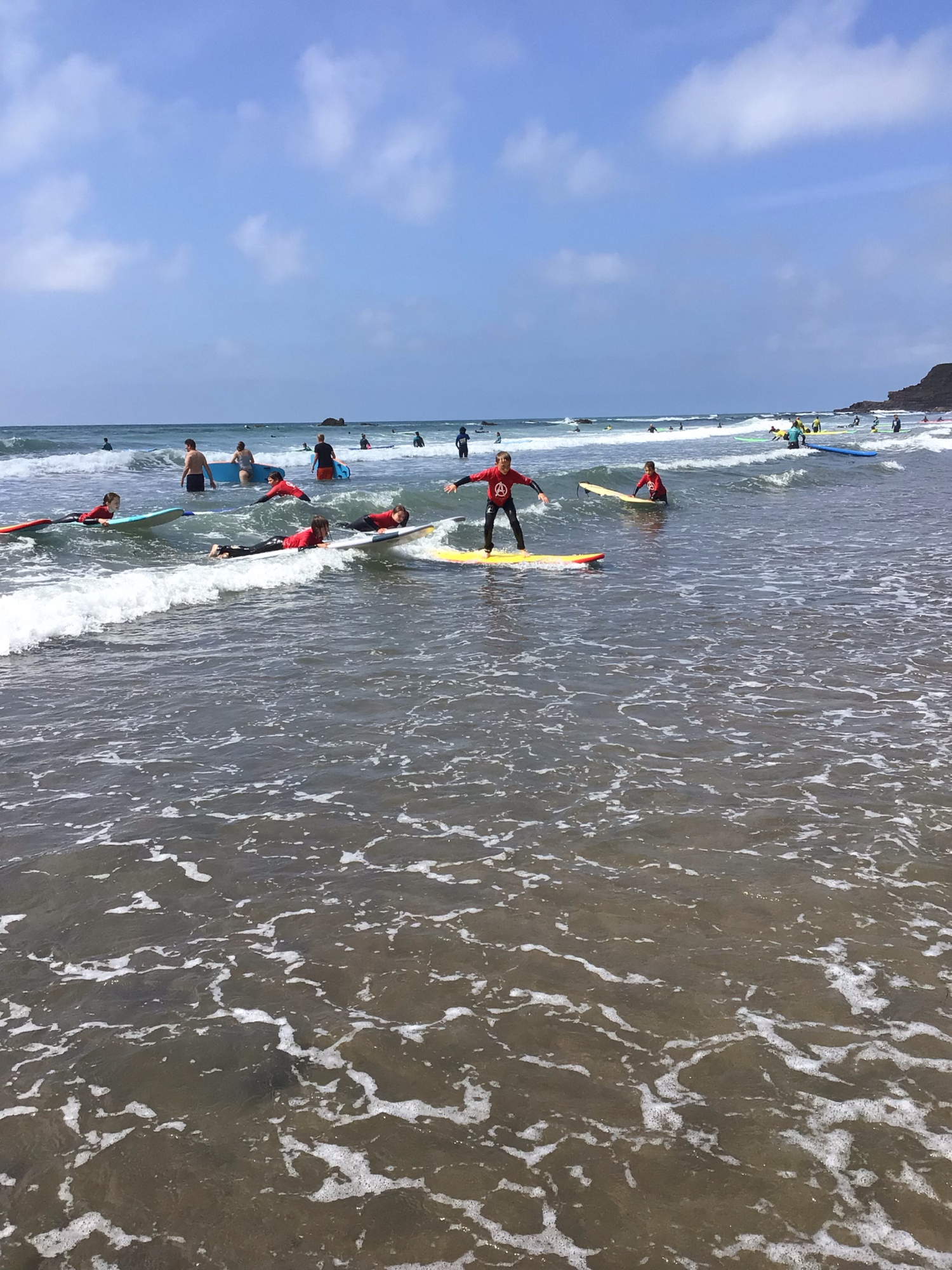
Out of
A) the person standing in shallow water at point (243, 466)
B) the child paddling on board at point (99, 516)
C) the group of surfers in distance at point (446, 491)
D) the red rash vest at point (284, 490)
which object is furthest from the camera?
the person standing in shallow water at point (243, 466)

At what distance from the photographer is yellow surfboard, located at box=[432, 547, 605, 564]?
1499 cm

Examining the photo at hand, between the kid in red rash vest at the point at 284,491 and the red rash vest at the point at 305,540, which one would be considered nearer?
the red rash vest at the point at 305,540

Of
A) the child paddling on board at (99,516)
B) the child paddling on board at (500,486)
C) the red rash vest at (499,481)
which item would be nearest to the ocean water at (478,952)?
the child paddling on board at (500,486)

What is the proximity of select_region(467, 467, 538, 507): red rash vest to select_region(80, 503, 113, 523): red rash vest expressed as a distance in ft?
29.4

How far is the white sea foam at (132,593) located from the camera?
9.91 m

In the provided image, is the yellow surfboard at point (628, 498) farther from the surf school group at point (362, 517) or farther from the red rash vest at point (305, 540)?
the red rash vest at point (305, 540)

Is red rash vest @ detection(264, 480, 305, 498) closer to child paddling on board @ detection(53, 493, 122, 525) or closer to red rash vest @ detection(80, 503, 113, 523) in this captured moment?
child paddling on board @ detection(53, 493, 122, 525)

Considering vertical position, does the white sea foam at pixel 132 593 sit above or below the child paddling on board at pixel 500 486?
below

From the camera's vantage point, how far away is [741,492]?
30.0m

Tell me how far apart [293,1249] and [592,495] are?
25867 millimetres

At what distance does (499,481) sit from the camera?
15.2 metres

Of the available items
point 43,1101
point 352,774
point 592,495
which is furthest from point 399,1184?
point 592,495

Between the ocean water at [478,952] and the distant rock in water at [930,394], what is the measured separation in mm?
143167

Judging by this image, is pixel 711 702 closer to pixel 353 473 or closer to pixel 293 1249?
→ pixel 293 1249
